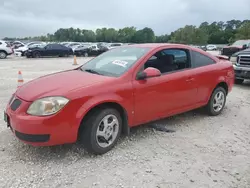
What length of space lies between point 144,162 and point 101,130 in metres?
0.72

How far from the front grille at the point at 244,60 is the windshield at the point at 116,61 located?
5958 millimetres

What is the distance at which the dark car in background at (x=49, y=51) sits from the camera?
26.2 m

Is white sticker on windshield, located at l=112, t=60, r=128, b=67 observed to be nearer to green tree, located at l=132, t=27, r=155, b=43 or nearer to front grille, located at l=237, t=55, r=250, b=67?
front grille, located at l=237, t=55, r=250, b=67

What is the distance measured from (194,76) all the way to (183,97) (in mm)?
478

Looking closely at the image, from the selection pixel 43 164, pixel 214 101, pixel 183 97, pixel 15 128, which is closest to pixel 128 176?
pixel 43 164

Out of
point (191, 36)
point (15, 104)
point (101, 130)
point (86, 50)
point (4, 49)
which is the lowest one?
point (86, 50)

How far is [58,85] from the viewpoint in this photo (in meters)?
3.68

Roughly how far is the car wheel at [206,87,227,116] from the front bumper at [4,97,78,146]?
3.17 metres

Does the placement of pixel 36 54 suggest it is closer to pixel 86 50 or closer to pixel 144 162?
pixel 86 50

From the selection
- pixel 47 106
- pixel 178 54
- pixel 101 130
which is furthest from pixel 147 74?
pixel 47 106

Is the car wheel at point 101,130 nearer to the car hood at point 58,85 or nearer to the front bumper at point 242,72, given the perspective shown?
the car hood at point 58,85

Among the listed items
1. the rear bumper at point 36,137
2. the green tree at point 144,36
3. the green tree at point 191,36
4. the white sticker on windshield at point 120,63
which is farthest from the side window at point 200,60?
the green tree at point 144,36

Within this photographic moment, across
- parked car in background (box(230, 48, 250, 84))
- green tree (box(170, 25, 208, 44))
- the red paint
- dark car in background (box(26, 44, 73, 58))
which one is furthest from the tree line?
the red paint

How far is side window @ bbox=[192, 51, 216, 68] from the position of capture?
5130mm
